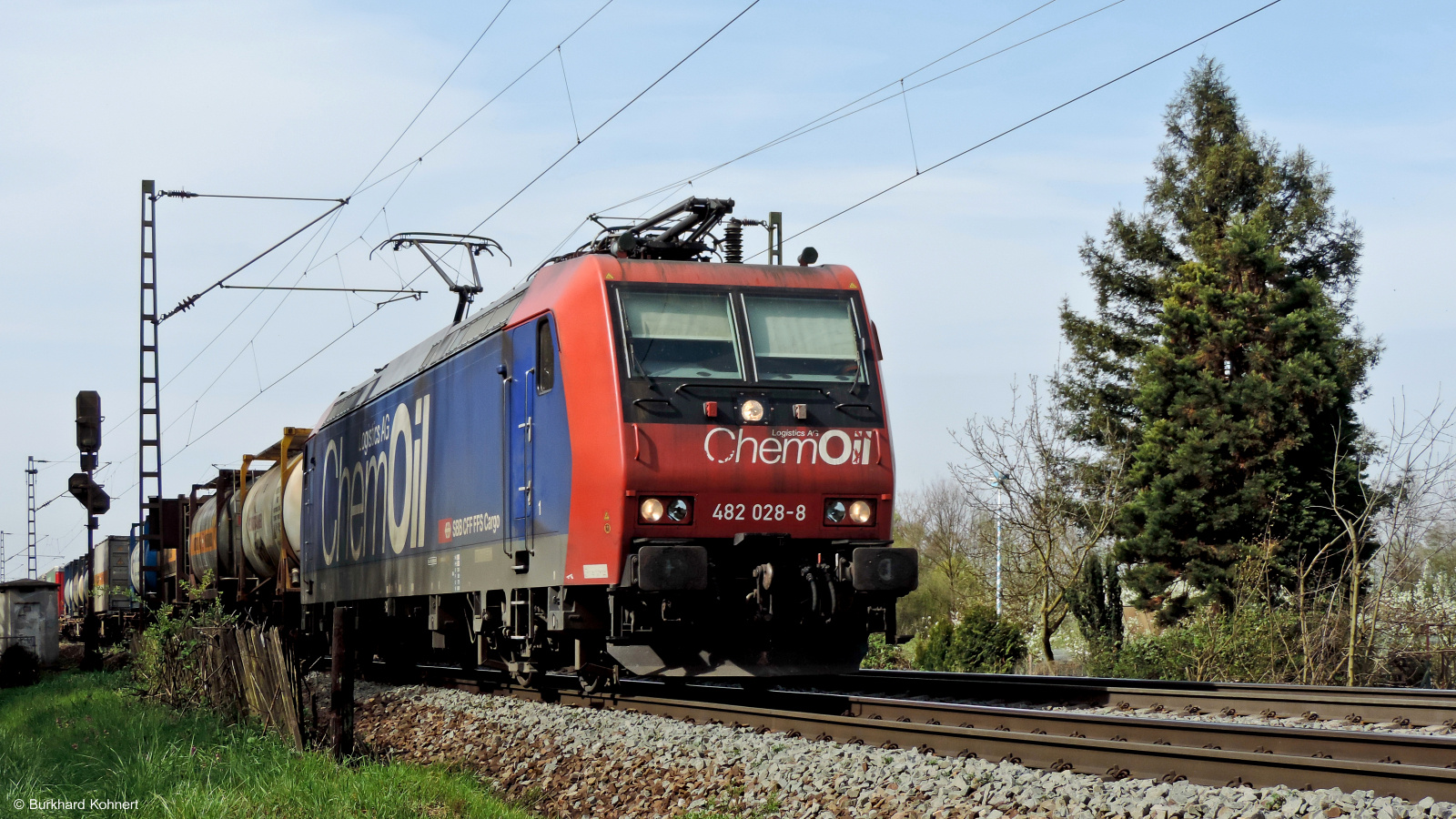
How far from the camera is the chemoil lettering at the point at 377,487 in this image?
1440 cm

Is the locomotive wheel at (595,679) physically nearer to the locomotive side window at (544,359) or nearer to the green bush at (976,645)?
the locomotive side window at (544,359)

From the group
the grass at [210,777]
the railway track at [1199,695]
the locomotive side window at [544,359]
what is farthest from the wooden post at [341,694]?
the railway track at [1199,695]

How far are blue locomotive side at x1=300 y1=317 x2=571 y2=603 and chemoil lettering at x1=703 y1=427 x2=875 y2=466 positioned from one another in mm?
1209

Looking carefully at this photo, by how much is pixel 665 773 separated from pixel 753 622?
2.25 meters

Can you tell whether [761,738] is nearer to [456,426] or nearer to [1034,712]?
[1034,712]

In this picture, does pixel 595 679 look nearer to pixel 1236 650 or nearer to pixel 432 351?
pixel 432 351

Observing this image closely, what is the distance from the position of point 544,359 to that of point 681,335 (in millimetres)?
1208

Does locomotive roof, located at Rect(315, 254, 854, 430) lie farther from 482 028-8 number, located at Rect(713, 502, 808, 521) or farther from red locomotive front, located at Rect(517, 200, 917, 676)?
482 028-8 number, located at Rect(713, 502, 808, 521)

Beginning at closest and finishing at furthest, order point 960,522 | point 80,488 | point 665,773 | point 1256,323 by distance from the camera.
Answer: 1. point 665,773
2. point 80,488
3. point 1256,323
4. point 960,522

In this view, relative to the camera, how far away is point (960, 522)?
2340 inches

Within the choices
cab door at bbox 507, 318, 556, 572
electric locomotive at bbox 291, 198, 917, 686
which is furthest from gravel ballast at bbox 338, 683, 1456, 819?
cab door at bbox 507, 318, 556, 572

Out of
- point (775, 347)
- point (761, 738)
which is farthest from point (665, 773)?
point (775, 347)

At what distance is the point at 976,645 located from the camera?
787 inches

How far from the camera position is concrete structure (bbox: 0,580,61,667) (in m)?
23.5
